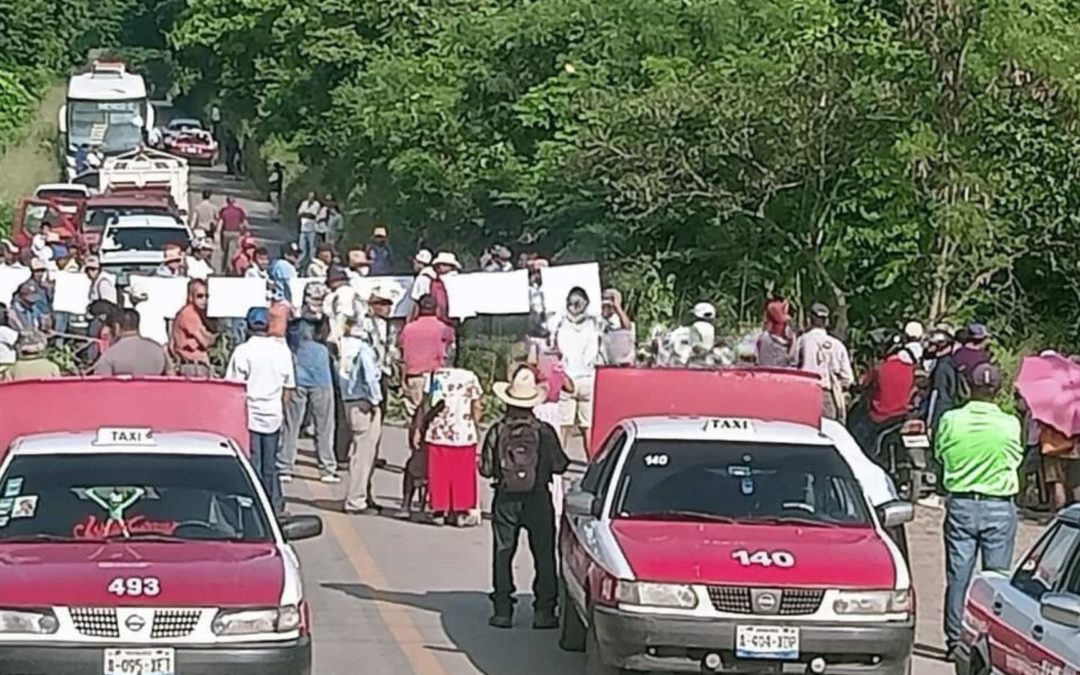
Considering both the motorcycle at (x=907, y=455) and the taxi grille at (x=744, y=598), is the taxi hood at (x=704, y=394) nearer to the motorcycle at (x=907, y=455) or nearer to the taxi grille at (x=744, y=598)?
the taxi grille at (x=744, y=598)

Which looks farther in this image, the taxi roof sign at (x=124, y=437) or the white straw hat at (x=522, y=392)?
the white straw hat at (x=522, y=392)

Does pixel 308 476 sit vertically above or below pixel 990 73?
below

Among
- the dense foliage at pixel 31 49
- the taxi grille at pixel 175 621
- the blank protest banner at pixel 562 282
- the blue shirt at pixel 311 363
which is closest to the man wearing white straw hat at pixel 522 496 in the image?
the taxi grille at pixel 175 621

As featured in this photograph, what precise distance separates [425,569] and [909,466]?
16.0 ft

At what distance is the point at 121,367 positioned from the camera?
16.3 meters

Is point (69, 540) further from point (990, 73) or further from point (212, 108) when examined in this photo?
point (212, 108)

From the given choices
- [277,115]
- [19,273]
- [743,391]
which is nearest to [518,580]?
[743,391]

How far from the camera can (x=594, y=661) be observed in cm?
1173

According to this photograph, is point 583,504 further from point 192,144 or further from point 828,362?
point 192,144

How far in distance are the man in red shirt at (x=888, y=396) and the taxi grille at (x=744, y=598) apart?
8129 millimetres

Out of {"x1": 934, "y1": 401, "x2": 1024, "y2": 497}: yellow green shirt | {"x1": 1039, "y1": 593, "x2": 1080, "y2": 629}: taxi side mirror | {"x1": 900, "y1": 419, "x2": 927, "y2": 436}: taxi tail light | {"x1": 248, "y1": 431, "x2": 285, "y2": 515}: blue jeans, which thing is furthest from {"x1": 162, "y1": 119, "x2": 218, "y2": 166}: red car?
{"x1": 1039, "y1": 593, "x2": 1080, "y2": 629}: taxi side mirror

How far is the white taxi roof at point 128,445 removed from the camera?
1157 centimetres

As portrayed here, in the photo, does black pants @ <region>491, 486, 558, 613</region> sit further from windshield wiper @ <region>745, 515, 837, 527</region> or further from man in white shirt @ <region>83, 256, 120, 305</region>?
man in white shirt @ <region>83, 256, 120, 305</region>

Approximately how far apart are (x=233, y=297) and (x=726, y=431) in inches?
493
